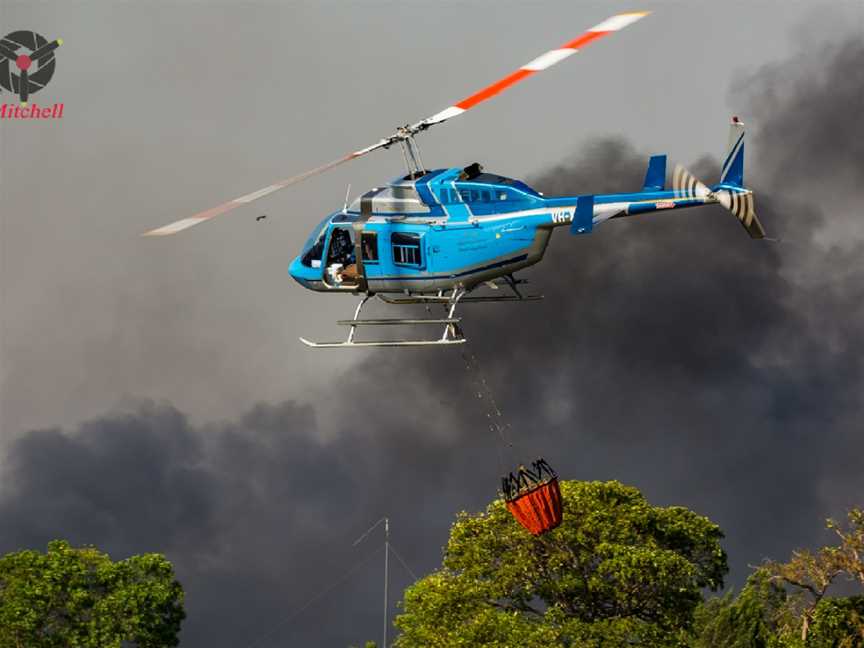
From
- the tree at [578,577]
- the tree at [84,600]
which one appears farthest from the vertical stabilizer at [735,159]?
the tree at [84,600]

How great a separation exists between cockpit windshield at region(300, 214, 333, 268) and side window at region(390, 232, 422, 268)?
3.30 meters

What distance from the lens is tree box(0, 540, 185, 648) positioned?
247 ft

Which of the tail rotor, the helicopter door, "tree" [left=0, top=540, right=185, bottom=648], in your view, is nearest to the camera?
the tail rotor

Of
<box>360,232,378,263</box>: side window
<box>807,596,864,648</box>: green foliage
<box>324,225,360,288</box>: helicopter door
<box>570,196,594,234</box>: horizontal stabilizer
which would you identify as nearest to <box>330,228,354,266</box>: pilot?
<box>324,225,360,288</box>: helicopter door

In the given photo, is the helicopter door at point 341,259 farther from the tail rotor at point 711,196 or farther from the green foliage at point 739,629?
the green foliage at point 739,629

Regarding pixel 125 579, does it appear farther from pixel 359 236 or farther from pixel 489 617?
pixel 359 236

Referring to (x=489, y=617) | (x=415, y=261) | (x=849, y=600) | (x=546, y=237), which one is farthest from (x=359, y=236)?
(x=849, y=600)

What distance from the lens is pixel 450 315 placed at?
48.8 metres

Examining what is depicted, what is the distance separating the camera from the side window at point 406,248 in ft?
162

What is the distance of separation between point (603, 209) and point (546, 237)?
6.26 ft

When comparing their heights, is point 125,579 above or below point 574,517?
above

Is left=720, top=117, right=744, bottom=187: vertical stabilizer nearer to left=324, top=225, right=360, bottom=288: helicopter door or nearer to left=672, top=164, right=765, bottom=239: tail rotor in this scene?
left=672, top=164, right=765, bottom=239: tail rotor

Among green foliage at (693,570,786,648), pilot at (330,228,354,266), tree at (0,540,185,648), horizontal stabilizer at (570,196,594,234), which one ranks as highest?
tree at (0,540,185,648)

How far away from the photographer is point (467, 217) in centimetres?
4875
